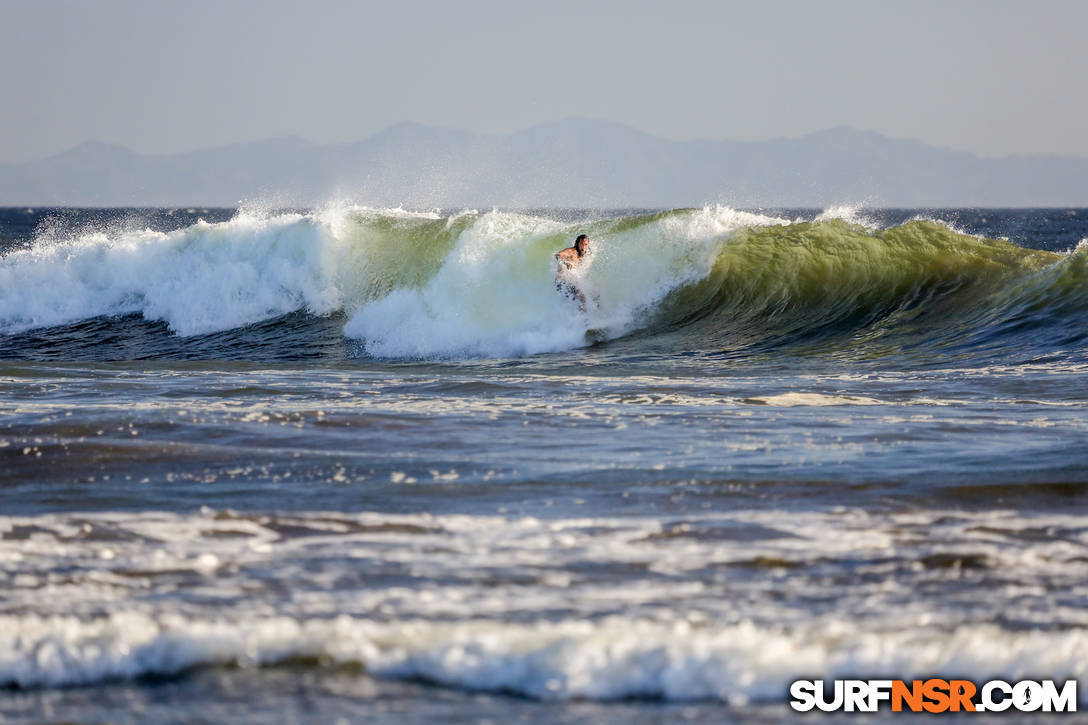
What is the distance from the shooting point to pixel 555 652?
11.7 feet

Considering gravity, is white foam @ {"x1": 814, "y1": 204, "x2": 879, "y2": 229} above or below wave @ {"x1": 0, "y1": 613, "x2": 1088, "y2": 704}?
above

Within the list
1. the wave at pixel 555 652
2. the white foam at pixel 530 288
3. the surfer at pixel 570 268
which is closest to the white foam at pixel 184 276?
the white foam at pixel 530 288

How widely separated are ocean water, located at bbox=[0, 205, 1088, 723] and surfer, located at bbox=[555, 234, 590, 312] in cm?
283

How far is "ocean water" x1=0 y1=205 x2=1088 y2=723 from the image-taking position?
137 inches

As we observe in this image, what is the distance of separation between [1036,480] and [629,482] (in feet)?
6.55

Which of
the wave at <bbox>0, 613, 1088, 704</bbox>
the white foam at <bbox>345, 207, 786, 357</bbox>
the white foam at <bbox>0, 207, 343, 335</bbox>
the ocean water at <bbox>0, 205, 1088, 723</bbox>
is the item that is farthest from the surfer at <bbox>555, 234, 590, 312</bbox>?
the wave at <bbox>0, 613, 1088, 704</bbox>

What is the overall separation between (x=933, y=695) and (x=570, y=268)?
1298cm

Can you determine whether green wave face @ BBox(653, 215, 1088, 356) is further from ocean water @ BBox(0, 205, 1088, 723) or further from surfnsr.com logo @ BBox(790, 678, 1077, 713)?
surfnsr.com logo @ BBox(790, 678, 1077, 713)

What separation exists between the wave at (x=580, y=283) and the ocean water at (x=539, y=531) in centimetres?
131

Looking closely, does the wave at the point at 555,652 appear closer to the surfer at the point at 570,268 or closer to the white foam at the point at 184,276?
the surfer at the point at 570,268

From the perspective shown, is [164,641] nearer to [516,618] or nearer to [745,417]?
[516,618]

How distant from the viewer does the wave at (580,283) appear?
14984mm

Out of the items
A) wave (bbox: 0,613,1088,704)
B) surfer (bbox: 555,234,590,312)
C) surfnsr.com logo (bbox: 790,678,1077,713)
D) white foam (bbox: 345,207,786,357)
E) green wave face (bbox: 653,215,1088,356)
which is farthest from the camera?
surfer (bbox: 555,234,590,312)

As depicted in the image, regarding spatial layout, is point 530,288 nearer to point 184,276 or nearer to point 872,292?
point 872,292
